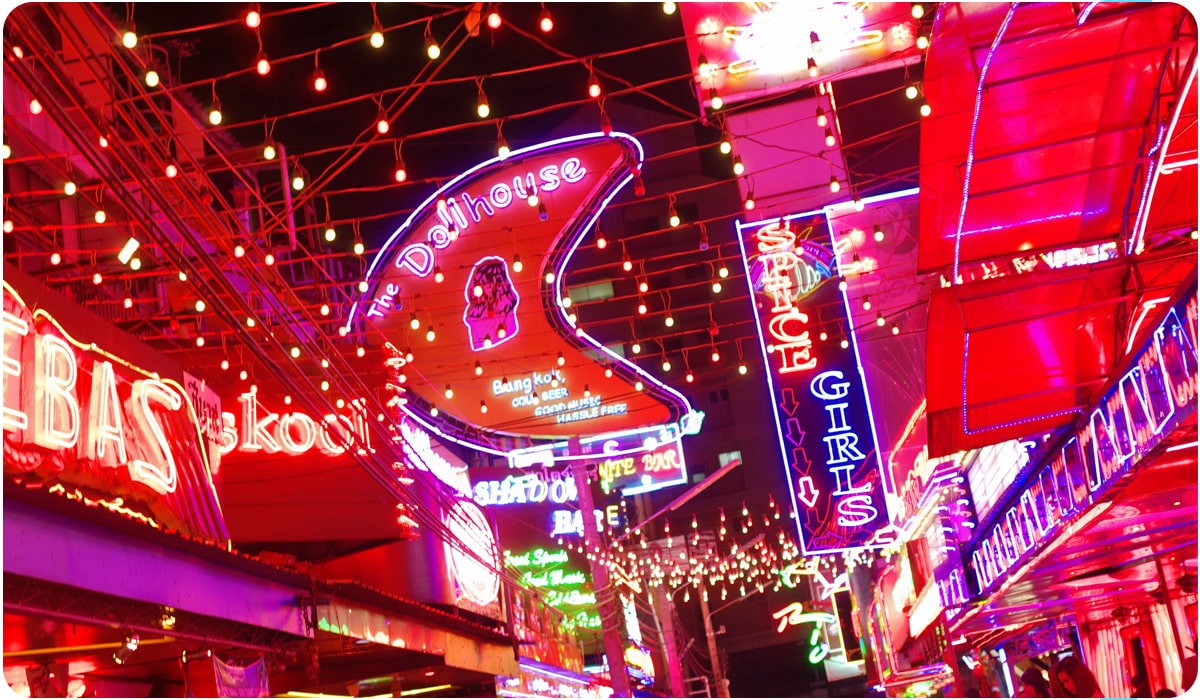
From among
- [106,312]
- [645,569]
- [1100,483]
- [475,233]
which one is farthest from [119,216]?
[645,569]

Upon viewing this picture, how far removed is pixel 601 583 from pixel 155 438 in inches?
489

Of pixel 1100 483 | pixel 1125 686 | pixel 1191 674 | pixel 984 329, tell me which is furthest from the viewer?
pixel 1125 686

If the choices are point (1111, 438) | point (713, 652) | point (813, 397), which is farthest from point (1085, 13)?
point (713, 652)

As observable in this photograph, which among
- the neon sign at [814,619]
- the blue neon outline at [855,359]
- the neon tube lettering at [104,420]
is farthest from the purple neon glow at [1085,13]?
the neon sign at [814,619]

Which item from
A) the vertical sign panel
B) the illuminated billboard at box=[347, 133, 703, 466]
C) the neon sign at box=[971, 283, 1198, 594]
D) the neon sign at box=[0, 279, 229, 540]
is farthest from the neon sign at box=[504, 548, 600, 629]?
the neon sign at box=[971, 283, 1198, 594]

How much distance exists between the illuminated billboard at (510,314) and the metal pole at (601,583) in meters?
2.95

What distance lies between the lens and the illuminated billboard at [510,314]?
1451 cm

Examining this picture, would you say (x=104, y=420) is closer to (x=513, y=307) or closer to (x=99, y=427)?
(x=99, y=427)

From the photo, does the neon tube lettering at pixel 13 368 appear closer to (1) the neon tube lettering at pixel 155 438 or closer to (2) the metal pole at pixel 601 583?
(1) the neon tube lettering at pixel 155 438

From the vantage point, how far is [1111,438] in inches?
282

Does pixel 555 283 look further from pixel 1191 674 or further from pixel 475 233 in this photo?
pixel 1191 674

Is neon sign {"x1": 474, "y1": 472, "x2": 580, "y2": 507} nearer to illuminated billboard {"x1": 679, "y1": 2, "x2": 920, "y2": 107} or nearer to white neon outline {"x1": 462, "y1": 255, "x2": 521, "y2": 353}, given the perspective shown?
white neon outline {"x1": 462, "y1": 255, "x2": 521, "y2": 353}

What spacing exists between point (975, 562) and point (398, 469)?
690 centimetres

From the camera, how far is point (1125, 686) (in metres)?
14.2
